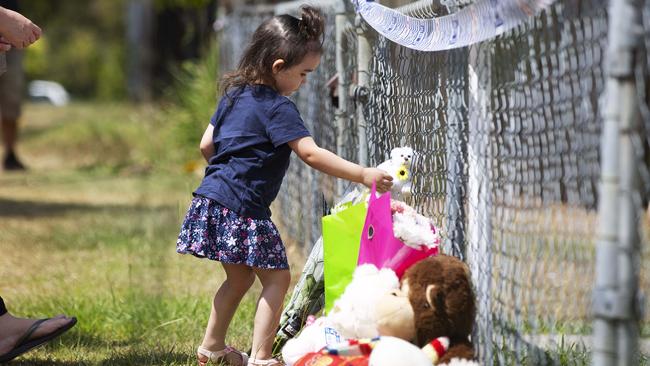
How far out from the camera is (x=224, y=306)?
12.6 ft

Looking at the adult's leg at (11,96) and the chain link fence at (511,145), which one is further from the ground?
the adult's leg at (11,96)

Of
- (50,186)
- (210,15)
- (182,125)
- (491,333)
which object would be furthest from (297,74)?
(210,15)

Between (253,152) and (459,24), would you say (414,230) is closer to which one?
(459,24)

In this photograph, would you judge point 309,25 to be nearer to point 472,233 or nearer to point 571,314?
point 472,233

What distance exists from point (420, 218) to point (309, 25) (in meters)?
0.88

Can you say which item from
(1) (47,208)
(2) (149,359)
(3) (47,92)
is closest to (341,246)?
(2) (149,359)

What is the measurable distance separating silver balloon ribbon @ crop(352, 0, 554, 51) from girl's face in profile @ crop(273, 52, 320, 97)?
0.26 metres

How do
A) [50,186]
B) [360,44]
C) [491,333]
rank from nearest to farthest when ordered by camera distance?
[491,333] → [360,44] → [50,186]

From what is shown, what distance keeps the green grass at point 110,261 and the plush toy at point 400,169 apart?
1.09 m

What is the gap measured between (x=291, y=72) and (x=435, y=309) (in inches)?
45.8

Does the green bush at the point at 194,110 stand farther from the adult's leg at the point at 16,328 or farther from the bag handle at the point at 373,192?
the bag handle at the point at 373,192

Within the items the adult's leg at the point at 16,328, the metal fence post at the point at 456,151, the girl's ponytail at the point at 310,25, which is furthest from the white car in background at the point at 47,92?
the metal fence post at the point at 456,151

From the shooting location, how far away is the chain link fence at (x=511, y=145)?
2574 mm

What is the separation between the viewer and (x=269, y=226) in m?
3.72
